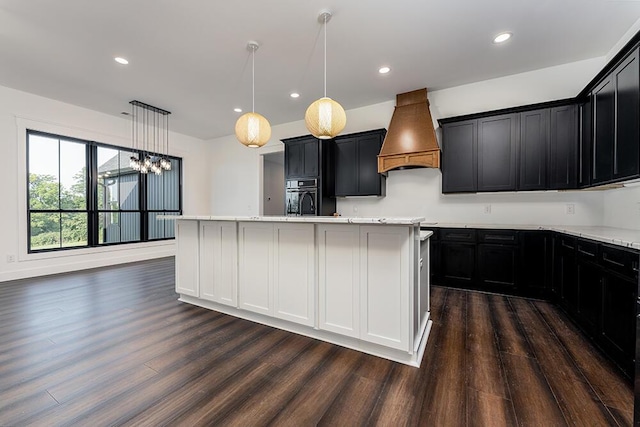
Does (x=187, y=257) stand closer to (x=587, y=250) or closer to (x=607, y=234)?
(x=587, y=250)

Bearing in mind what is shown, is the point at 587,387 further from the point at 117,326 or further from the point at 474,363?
the point at 117,326

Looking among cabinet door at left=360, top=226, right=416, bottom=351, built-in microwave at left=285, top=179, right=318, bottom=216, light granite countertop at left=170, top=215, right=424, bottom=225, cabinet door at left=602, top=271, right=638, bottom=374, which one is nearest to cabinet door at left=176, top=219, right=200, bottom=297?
light granite countertop at left=170, top=215, right=424, bottom=225

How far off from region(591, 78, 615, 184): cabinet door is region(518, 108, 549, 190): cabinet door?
1.62ft

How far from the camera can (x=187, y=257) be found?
315cm

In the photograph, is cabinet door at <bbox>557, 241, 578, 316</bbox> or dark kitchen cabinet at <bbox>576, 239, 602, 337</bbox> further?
cabinet door at <bbox>557, 241, 578, 316</bbox>

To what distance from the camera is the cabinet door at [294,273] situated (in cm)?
227

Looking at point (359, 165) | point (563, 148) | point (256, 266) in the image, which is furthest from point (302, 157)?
point (563, 148)

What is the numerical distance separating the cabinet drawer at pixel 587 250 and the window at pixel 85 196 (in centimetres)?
726

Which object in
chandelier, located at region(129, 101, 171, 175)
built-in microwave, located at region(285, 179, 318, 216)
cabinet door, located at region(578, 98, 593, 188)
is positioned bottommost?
built-in microwave, located at region(285, 179, 318, 216)

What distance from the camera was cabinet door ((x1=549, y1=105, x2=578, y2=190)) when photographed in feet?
10.4

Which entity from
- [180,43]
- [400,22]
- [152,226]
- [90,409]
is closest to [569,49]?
[400,22]

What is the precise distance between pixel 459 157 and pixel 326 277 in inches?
112

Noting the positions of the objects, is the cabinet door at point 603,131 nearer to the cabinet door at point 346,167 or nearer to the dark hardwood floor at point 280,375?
the dark hardwood floor at point 280,375

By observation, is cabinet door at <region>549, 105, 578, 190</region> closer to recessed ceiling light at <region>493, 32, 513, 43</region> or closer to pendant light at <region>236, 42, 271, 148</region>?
recessed ceiling light at <region>493, 32, 513, 43</region>
